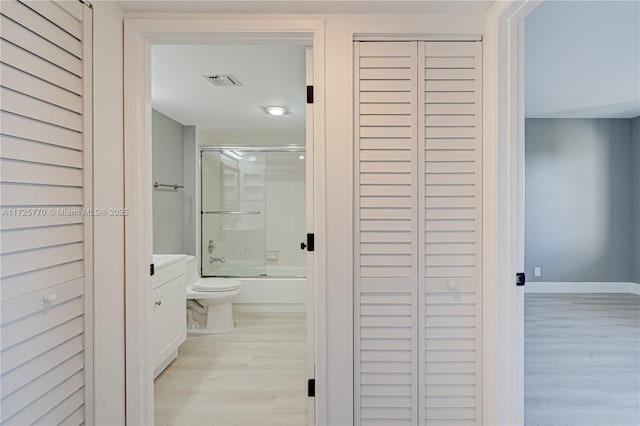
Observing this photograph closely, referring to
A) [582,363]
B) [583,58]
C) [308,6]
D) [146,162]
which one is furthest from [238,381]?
[583,58]

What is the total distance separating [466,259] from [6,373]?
1793 millimetres

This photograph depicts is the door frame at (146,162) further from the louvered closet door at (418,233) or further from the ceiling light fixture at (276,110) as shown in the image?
the ceiling light fixture at (276,110)

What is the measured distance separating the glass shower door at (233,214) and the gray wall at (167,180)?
29 centimetres

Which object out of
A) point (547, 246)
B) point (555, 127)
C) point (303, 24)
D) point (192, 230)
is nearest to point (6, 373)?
point (303, 24)

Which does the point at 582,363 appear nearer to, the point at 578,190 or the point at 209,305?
the point at 578,190

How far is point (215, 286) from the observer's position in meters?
3.30

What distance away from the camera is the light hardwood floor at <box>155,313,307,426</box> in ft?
6.55

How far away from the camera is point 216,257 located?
4203mm

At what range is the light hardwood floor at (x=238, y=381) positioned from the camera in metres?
2.00

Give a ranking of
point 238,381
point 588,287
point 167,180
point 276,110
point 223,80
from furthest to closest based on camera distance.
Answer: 1. point 588,287
2. point 167,180
3. point 276,110
4. point 223,80
5. point 238,381

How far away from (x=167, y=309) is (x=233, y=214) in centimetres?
193

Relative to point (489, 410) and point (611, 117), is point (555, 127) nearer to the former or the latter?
point (611, 117)

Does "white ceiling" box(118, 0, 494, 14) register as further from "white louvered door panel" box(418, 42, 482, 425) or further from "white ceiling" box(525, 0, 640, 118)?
"white ceiling" box(525, 0, 640, 118)

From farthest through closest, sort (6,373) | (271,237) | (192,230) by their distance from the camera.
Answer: (271,237), (192,230), (6,373)
